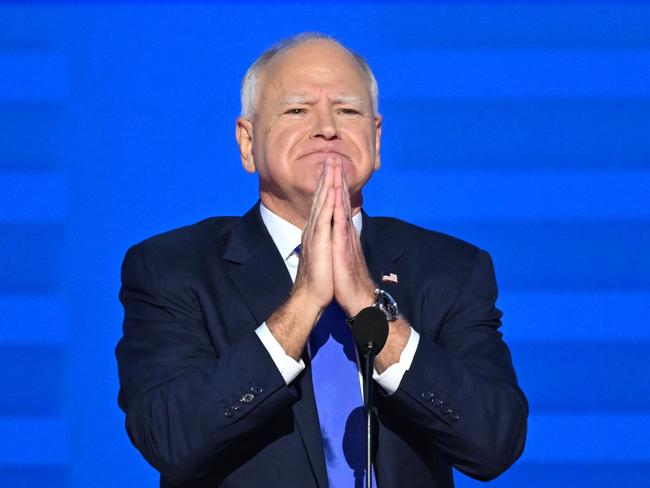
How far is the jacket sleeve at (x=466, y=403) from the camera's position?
6.05 ft

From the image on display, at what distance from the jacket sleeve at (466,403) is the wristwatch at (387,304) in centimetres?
6

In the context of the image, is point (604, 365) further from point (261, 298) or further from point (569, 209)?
point (261, 298)

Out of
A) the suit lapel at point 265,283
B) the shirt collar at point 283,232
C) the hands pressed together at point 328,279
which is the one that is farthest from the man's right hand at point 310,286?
the shirt collar at point 283,232

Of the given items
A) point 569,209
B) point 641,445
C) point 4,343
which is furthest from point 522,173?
point 4,343

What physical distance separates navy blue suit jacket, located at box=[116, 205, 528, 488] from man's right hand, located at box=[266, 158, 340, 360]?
44 mm

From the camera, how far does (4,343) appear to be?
2.84 meters

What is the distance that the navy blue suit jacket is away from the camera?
1.81 metres

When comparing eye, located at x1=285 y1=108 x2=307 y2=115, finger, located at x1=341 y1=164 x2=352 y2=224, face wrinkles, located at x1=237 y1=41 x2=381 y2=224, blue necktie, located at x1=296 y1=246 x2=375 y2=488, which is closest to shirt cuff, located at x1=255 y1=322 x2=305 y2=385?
blue necktie, located at x1=296 y1=246 x2=375 y2=488

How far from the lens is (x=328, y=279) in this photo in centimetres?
183

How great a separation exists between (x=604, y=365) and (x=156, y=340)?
138 cm

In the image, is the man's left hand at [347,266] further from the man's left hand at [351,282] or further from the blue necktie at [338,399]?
the blue necktie at [338,399]

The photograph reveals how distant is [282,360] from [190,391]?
0.15 metres

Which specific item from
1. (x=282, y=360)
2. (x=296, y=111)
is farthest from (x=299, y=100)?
(x=282, y=360)

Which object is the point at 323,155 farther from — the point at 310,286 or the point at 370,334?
the point at 370,334
